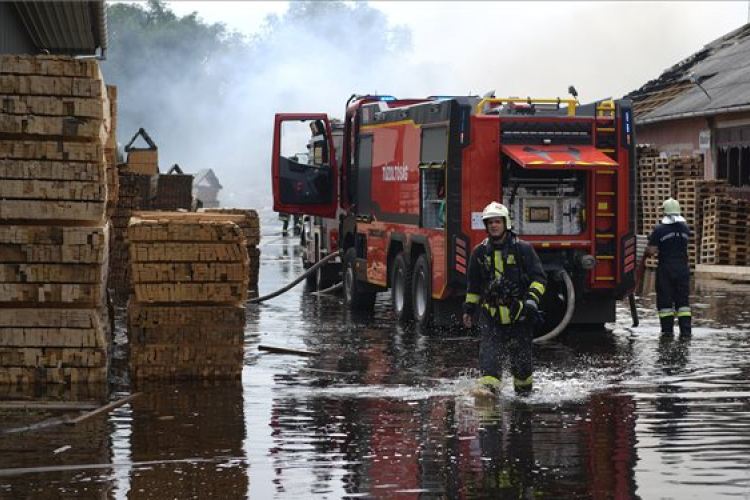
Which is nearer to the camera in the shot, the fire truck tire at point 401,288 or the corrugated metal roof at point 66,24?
the fire truck tire at point 401,288

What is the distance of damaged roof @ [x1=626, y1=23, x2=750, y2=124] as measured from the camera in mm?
33875

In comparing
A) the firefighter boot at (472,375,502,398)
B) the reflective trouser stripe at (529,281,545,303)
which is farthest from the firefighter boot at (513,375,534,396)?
the reflective trouser stripe at (529,281,545,303)

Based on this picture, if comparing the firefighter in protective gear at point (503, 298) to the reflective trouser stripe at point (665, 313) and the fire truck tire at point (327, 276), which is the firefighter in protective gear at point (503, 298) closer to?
the reflective trouser stripe at point (665, 313)

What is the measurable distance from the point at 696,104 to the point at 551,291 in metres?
17.7

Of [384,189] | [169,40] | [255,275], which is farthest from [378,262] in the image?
[169,40]

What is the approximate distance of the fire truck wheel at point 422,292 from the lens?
63.3ft

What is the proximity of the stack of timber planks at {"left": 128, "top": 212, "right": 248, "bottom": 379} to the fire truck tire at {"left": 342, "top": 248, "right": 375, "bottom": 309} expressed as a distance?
888 centimetres

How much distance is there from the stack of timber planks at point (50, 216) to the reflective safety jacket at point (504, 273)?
10.8 feet

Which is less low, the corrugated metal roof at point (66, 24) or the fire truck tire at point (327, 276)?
the corrugated metal roof at point (66, 24)

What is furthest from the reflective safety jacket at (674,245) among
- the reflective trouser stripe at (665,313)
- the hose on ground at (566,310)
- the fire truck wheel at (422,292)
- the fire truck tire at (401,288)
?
the fire truck tire at (401,288)

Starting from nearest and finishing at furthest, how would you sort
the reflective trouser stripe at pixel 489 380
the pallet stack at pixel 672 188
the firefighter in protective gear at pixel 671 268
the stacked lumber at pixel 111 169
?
the reflective trouser stripe at pixel 489 380, the stacked lumber at pixel 111 169, the firefighter in protective gear at pixel 671 268, the pallet stack at pixel 672 188

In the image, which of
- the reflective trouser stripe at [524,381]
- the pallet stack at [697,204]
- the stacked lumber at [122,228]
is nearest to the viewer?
the reflective trouser stripe at [524,381]

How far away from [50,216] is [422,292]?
725 cm

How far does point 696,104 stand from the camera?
3544cm
